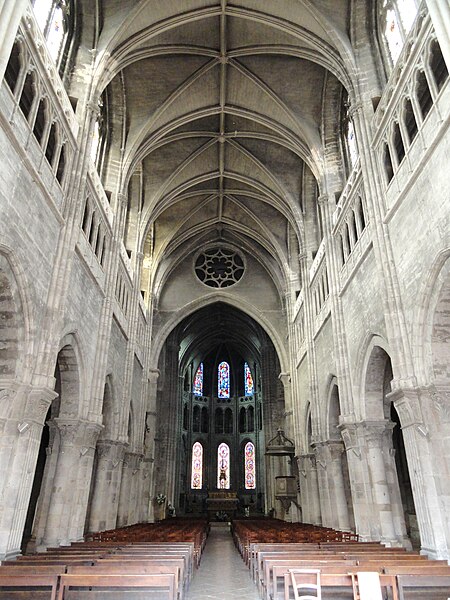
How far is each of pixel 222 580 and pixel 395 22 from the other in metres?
17.9

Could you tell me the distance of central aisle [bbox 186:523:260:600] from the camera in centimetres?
1045

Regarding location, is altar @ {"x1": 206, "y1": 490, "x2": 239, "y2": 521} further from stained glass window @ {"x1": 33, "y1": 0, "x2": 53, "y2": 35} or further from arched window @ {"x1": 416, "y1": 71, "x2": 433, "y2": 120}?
stained glass window @ {"x1": 33, "y1": 0, "x2": 53, "y2": 35}

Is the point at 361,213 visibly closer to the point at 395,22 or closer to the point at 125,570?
the point at 395,22

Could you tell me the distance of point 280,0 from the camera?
18.7 metres

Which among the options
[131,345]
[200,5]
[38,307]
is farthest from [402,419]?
[200,5]

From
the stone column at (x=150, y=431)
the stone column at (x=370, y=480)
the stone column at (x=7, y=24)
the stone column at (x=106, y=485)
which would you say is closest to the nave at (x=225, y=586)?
the stone column at (x=370, y=480)

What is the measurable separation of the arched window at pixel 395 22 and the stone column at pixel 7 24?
1073 cm

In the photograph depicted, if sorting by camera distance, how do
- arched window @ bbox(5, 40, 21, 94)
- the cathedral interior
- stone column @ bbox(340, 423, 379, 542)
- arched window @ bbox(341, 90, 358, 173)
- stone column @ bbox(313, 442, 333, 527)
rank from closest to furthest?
the cathedral interior → arched window @ bbox(5, 40, 21, 94) → stone column @ bbox(340, 423, 379, 542) → arched window @ bbox(341, 90, 358, 173) → stone column @ bbox(313, 442, 333, 527)

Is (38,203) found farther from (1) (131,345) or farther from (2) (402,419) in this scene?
(1) (131,345)

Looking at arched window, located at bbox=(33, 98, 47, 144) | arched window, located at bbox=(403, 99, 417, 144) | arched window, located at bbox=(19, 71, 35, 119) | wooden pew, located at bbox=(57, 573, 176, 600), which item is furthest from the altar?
wooden pew, located at bbox=(57, 573, 176, 600)

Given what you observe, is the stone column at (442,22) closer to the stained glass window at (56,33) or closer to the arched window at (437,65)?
the arched window at (437,65)

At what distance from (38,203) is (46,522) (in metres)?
9.55

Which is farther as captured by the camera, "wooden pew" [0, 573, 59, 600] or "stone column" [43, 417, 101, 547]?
"stone column" [43, 417, 101, 547]

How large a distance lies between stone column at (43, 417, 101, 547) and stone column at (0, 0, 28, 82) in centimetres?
1097
